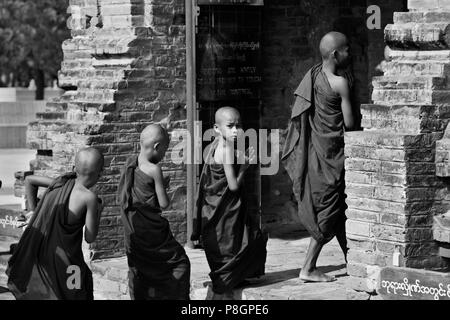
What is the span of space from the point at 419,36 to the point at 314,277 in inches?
78.2

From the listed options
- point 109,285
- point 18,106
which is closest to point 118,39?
point 109,285

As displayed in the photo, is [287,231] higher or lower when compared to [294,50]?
lower

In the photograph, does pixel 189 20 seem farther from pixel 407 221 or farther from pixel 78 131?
pixel 407 221

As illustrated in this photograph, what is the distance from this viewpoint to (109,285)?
10.4 m

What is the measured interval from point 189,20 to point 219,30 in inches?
14.4

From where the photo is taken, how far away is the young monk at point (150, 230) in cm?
912

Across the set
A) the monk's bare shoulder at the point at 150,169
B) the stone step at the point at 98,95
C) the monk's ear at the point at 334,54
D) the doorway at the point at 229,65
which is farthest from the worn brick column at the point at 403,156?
the stone step at the point at 98,95

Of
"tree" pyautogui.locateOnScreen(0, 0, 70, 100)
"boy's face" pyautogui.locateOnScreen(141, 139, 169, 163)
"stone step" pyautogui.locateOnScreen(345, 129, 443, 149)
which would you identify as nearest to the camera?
"stone step" pyautogui.locateOnScreen(345, 129, 443, 149)

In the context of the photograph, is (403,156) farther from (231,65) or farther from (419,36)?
(231,65)

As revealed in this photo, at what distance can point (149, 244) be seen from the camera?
30.0ft

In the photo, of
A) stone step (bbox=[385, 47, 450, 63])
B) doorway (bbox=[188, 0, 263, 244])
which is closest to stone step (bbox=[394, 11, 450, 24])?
stone step (bbox=[385, 47, 450, 63])

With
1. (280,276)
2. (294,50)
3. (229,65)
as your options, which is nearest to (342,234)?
(280,276)

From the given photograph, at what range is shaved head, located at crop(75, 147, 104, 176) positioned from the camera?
844 cm

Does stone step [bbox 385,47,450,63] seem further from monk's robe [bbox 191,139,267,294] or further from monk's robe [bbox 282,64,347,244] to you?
monk's robe [bbox 191,139,267,294]
